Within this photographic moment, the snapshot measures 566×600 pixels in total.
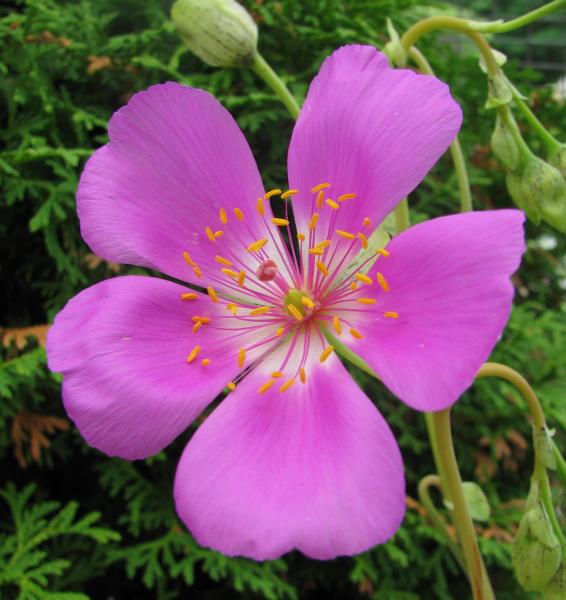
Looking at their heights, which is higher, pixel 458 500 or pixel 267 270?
pixel 267 270

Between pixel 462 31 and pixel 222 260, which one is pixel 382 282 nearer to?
pixel 222 260

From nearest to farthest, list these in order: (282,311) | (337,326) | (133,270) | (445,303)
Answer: (445,303) → (337,326) → (282,311) → (133,270)

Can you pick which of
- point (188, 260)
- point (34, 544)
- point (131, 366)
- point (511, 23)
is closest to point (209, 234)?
point (188, 260)

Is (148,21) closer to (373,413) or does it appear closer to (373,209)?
(373,209)

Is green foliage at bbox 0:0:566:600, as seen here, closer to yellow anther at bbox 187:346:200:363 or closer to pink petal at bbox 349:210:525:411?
yellow anther at bbox 187:346:200:363

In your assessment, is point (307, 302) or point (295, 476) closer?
point (295, 476)

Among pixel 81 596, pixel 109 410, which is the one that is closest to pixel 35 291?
pixel 81 596

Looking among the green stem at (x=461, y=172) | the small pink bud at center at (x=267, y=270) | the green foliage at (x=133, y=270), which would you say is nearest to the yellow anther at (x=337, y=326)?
the small pink bud at center at (x=267, y=270)
